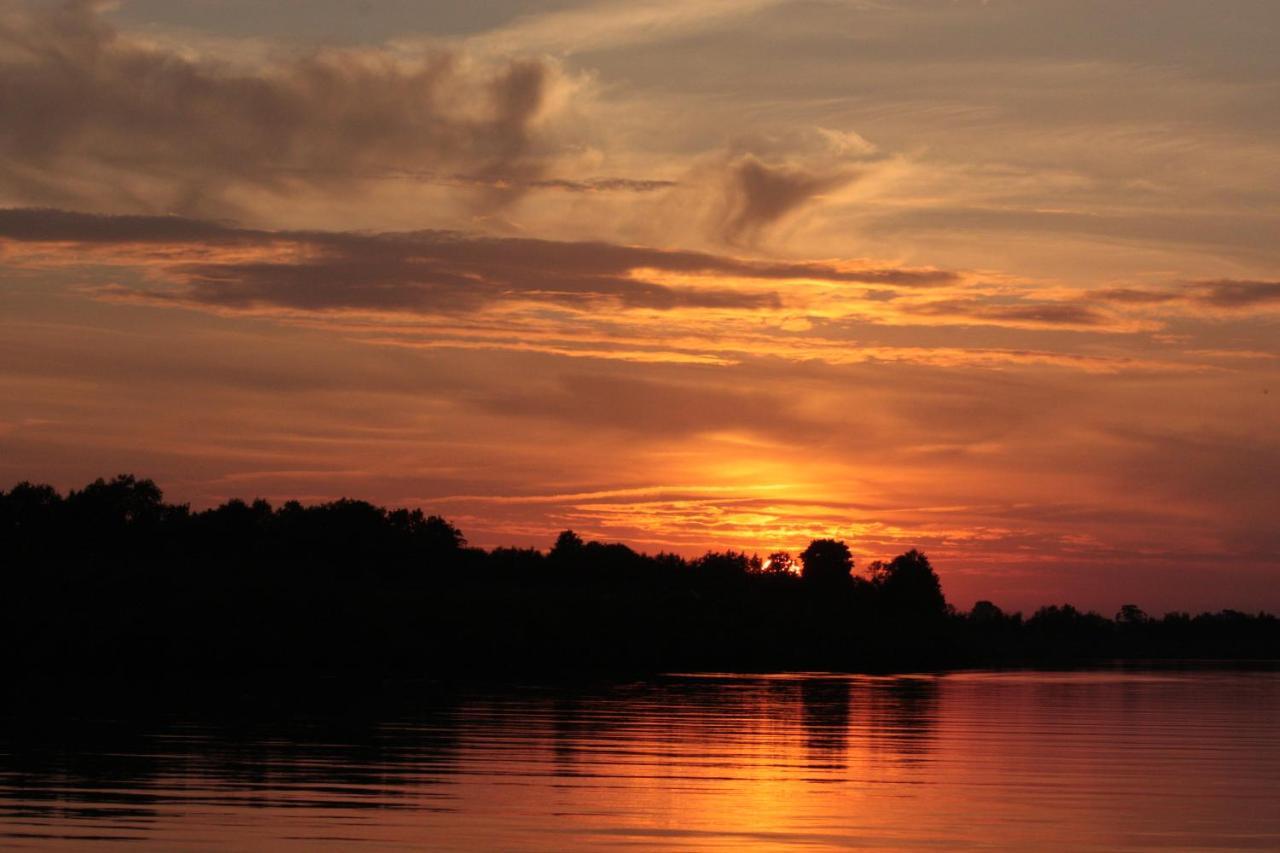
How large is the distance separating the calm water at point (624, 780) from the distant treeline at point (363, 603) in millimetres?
24320

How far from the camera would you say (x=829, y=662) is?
107 meters

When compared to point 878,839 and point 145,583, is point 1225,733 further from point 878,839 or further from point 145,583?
point 145,583

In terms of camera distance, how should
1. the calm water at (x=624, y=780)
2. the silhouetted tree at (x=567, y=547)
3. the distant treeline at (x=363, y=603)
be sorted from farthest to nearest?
1. the silhouetted tree at (x=567, y=547)
2. the distant treeline at (x=363, y=603)
3. the calm water at (x=624, y=780)

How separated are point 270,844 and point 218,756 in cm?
977

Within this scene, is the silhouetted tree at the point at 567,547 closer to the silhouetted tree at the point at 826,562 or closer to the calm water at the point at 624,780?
the silhouetted tree at the point at 826,562

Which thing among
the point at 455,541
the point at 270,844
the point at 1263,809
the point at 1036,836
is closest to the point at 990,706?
the point at 1263,809

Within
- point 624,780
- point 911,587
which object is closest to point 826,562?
point 911,587

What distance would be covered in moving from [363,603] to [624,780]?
55.0 meters

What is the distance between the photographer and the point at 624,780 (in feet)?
79.5

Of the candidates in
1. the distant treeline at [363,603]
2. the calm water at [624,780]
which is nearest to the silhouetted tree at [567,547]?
the distant treeline at [363,603]

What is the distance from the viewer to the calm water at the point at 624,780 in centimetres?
1856

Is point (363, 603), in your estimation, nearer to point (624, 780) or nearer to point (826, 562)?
point (624, 780)

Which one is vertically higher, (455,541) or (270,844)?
(455,541)

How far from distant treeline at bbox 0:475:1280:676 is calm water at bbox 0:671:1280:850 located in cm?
2432
